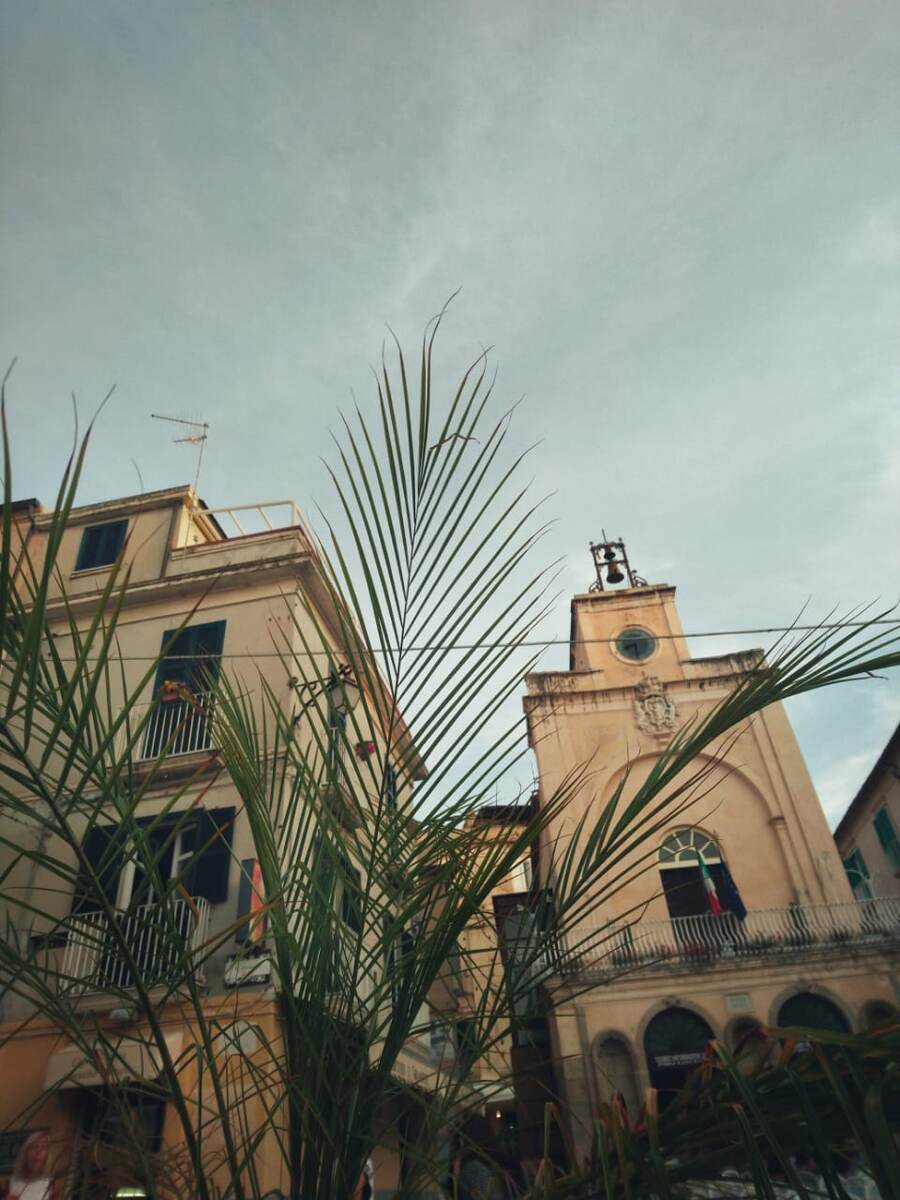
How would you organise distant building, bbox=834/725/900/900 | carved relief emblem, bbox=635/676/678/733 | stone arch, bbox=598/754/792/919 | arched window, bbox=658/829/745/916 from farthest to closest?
distant building, bbox=834/725/900/900
carved relief emblem, bbox=635/676/678/733
arched window, bbox=658/829/745/916
stone arch, bbox=598/754/792/919

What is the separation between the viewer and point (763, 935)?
1447 cm

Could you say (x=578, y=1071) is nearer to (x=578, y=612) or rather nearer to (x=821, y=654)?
(x=578, y=612)

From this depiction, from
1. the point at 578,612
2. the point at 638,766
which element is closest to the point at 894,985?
the point at 638,766

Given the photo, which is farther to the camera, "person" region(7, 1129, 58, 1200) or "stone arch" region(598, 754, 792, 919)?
"stone arch" region(598, 754, 792, 919)

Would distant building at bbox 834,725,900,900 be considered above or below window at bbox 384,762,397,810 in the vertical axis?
above

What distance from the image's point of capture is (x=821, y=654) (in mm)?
1344

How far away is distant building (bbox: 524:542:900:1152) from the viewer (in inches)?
543

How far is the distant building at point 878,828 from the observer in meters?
18.6

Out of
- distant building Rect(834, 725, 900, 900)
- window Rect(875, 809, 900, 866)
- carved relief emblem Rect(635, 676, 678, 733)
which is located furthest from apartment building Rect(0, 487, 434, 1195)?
window Rect(875, 809, 900, 866)

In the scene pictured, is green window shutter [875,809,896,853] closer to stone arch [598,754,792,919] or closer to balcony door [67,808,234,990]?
stone arch [598,754,792,919]

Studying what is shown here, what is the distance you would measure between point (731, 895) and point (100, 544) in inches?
497

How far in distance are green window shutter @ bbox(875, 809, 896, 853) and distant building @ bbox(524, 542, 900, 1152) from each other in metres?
0.17

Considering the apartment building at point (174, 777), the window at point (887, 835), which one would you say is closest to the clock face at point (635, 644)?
the window at point (887, 835)

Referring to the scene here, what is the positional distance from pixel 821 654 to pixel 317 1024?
1.05 metres
